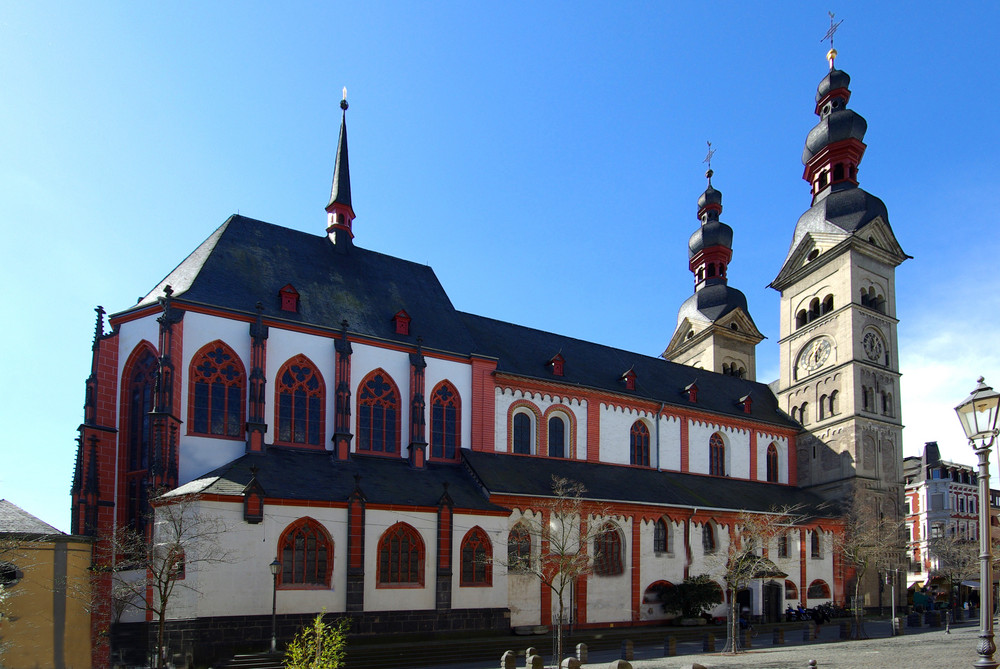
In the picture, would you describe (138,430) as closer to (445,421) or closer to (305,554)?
(305,554)

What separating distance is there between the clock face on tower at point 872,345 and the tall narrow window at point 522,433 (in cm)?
2247

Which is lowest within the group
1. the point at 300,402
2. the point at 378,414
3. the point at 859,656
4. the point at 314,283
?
the point at 859,656

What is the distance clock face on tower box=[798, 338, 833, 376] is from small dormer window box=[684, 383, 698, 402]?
9330 millimetres

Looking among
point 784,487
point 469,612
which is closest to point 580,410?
point 469,612

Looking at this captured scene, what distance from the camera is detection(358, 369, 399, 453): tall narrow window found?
1323 inches

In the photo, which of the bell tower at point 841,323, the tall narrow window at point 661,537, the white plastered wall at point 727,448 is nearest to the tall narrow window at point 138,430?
the tall narrow window at point 661,537

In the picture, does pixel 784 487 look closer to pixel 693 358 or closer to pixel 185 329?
pixel 693 358

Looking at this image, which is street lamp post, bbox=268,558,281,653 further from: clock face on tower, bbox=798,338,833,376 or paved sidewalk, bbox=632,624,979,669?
clock face on tower, bbox=798,338,833,376

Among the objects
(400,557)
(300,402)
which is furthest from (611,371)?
(400,557)

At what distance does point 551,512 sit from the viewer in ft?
111

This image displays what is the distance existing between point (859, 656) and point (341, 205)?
28023 millimetres

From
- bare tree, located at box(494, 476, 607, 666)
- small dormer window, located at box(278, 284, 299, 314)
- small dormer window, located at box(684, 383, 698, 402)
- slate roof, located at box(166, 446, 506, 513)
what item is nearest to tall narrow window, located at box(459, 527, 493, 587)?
bare tree, located at box(494, 476, 607, 666)

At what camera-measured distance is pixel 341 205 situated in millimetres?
39094

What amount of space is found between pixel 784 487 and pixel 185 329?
1364 inches
